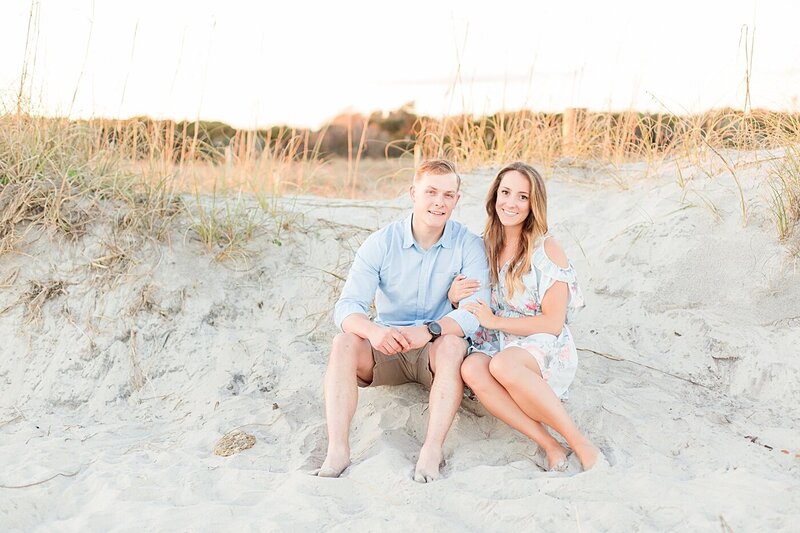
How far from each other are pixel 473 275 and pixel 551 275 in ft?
1.17

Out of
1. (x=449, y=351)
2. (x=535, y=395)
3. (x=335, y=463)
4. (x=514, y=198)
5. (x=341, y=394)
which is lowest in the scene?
(x=335, y=463)

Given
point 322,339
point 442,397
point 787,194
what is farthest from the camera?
point 322,339

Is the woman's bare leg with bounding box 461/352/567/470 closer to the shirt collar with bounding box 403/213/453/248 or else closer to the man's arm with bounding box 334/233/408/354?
the man's arm with bounding box 334/233/408/354

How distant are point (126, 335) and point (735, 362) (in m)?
3.32

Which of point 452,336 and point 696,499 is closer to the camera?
point 696,499

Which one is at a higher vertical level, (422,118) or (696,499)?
(422,118)

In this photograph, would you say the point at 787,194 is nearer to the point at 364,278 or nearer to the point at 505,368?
the point at 505,368

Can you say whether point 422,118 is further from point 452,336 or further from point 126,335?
point 452,336

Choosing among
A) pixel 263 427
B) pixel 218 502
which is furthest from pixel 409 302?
pixel 218 502

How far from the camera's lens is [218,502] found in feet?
10.6

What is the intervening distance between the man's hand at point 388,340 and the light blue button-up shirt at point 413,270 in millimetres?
253

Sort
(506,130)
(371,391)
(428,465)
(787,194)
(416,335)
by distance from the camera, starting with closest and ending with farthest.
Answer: (428,465)
(416,335)
(371,391)
(787,194)
(506,130)

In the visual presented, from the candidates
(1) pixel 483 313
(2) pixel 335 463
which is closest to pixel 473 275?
(1) pixel 483 313

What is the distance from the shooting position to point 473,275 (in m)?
3.77
